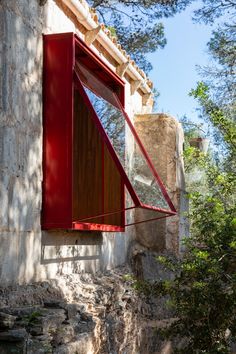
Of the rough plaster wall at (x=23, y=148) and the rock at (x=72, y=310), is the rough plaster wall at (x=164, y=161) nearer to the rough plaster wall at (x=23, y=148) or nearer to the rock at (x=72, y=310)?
the rough plaster wall at (x=23, y=148)

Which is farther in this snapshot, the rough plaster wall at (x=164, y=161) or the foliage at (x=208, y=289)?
the rough plaster wall at (x=164, y=161)

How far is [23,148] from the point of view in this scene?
5211 mm

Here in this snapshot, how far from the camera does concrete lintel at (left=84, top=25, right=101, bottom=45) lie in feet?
23.1

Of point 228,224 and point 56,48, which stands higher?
point 56,48

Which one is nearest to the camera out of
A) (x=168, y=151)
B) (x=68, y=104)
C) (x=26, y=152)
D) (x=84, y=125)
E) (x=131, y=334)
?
(x=26, y=152)

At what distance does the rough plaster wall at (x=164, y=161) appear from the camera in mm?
9328

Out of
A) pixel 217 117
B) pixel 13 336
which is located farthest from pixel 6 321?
pixel 217 117

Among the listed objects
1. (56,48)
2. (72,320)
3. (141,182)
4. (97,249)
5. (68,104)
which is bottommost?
(72,320)

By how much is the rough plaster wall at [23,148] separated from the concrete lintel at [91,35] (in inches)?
35.0

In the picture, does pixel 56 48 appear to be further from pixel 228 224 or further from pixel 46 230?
pixel 228 224

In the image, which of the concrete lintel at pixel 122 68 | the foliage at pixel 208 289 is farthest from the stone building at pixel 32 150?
the foliage at pixel 208 289

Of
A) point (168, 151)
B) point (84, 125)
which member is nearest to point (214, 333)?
point (84, 125)

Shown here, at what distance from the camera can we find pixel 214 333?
598 cm

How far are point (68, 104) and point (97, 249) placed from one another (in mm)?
2190
